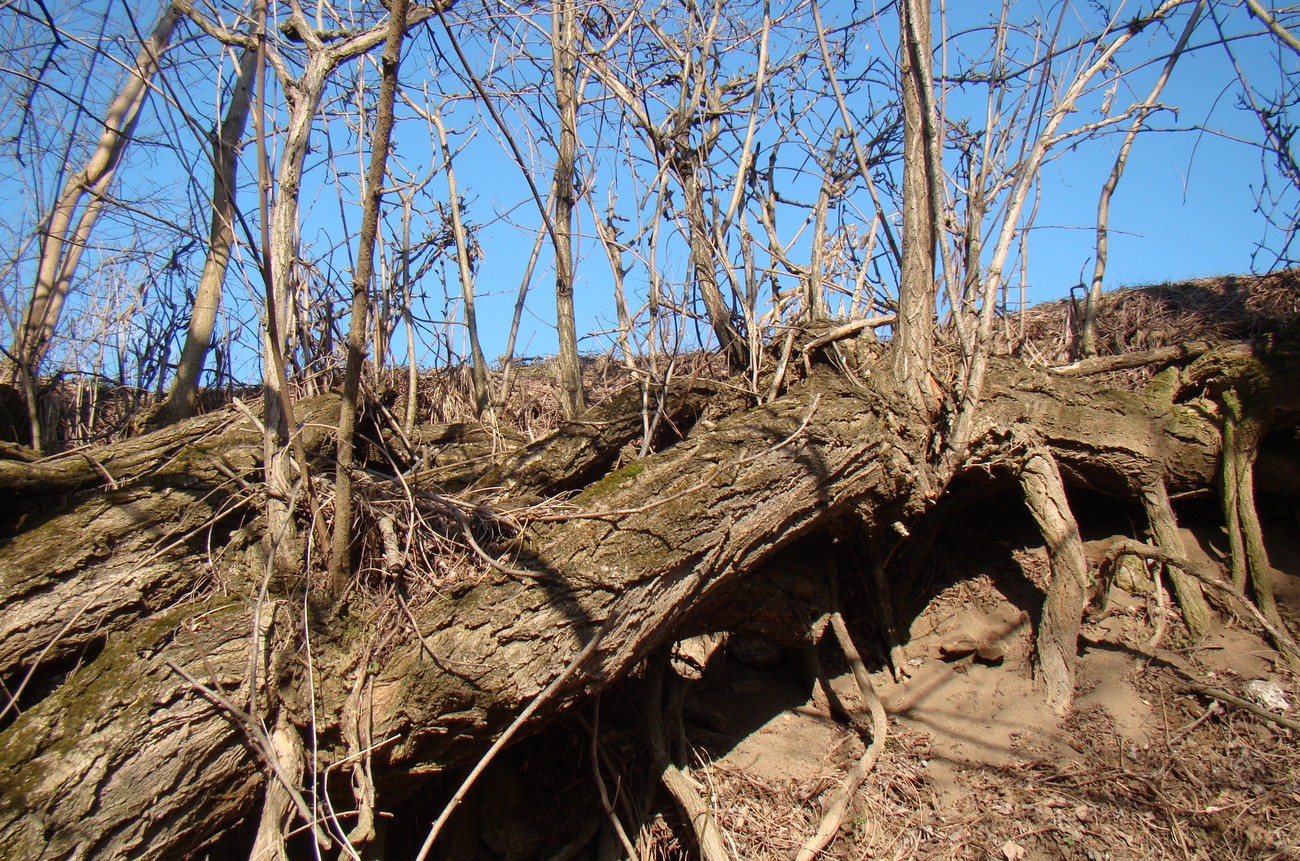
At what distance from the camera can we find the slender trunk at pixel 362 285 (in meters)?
2.35

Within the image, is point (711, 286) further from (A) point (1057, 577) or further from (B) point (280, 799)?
(B) point (280, 799)

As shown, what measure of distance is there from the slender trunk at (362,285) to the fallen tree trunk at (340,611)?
0.68 ft

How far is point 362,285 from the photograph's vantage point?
249 centimetres

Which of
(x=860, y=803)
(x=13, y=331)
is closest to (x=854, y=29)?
(x=860, y=803)

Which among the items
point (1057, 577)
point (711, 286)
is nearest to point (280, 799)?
point (711, 286)

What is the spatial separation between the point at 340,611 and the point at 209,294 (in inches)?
117

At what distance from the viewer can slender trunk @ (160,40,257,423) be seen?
4574 millimetres

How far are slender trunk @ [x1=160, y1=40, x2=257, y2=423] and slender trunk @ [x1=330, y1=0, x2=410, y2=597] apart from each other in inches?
94.6

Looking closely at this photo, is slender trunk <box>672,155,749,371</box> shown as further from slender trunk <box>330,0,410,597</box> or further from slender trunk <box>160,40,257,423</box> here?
slender trunk <box>160,40,257,423</box>

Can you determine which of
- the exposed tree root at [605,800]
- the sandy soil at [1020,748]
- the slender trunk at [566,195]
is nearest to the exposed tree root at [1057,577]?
the sandy soil at [1020,748]

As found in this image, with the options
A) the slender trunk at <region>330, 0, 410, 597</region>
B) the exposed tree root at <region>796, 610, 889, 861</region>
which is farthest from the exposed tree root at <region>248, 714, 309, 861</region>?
the exposed tree root at <region>796, 610, 889, 861</region>

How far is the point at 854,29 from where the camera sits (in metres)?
5.27

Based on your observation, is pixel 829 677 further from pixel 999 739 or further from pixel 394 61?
pixel 394 61

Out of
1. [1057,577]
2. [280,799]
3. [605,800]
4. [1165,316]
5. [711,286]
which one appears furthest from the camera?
[1165,316]
